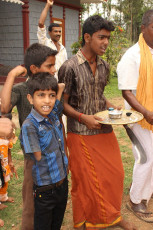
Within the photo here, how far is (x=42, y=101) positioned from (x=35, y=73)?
0.85ft

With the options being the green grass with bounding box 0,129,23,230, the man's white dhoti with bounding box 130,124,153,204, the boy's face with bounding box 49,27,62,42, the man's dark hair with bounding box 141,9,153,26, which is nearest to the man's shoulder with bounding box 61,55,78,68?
the man's dark hair with bounding box 141,9,153,26

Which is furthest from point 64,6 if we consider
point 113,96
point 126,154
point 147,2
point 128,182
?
point 147,2

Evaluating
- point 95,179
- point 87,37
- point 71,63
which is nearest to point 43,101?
point 71,63

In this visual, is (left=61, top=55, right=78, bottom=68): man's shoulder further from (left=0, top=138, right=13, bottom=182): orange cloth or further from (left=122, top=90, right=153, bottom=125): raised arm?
(left=0, top=138, right=13, bottom=182): orange cloth

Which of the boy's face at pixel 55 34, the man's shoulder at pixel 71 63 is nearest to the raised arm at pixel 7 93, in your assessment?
the man's shoulder at pixel 71 63

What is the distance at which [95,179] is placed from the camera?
2.67 meters

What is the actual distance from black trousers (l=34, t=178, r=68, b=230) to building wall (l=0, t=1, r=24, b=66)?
988 cm

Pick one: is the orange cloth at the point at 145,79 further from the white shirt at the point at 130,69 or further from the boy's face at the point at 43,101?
the boy's face at the point at 43,101

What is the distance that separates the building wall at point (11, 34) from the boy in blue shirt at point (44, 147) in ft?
31.9

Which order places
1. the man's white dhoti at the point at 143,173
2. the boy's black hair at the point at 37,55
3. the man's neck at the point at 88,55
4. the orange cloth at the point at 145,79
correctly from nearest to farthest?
the boy's black hair at the point at 37,55 → the man's neck at the point at 88,55 → the orange cloth at the point at 145,79 → the man's white dhoti at the point at 143,173

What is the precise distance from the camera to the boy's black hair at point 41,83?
2.04m

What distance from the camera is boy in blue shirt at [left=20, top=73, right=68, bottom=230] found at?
6.56 ft

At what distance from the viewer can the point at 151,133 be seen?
299cm

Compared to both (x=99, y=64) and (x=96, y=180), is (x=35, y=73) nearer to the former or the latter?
(x=99, y=64)
